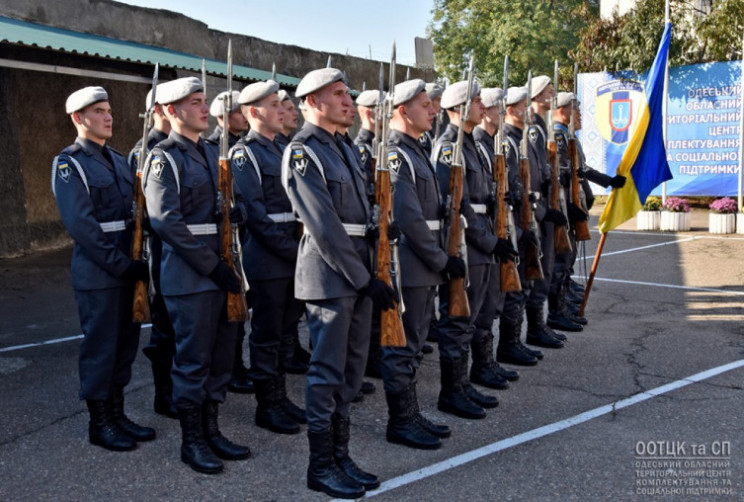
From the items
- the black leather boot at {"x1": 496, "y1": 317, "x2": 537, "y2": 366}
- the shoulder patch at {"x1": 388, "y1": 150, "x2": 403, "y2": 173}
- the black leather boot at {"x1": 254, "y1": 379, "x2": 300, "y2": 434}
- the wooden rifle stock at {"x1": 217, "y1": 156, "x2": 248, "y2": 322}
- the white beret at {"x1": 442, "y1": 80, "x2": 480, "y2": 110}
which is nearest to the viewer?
the wooden rifle stock at {"x1": 217, "y1": 156, "x2": 248, "y2": 322}

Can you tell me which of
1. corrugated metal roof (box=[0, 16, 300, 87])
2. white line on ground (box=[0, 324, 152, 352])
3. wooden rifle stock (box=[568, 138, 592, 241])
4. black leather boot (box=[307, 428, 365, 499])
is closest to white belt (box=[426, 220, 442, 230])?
black leather boot (box=[307, 428, 365, 499])

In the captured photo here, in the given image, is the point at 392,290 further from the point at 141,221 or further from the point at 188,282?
the point at 141,221

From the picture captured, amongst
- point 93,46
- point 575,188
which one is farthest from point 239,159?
point 93,46

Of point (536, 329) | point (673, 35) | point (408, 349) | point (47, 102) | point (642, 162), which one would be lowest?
point (536, 329)

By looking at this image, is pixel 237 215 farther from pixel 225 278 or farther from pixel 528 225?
pixel 528 225

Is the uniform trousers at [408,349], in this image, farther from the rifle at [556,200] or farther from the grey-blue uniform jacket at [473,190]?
the rifle at [556,200]

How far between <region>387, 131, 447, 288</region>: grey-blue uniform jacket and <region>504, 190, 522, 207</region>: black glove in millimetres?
1046

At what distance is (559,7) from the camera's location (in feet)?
113

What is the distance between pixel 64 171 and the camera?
4668mm

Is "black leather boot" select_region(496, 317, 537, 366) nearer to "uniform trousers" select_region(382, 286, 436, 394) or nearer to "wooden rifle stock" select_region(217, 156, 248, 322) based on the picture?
"uniform trousers" select_region(382, 286, 436, 394)

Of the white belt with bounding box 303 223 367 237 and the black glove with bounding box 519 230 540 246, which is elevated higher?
the white belt with bounding box 303 223 367 237

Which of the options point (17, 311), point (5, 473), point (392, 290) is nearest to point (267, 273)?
point (392, 290)

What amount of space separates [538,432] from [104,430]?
7.78 ft

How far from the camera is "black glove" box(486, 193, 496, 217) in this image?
226 inches
